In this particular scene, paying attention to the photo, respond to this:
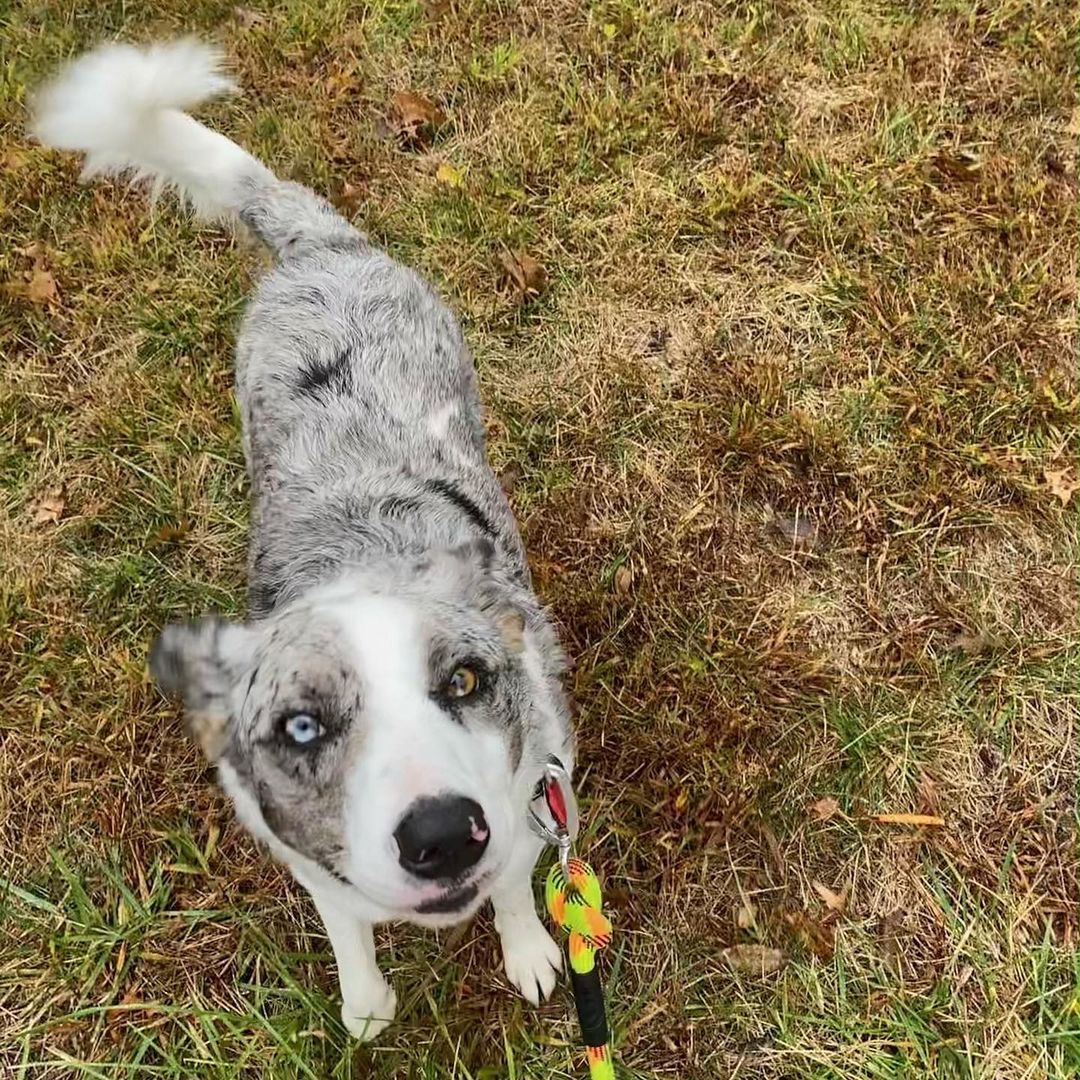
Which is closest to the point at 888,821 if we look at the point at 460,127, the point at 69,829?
the point at 69,829

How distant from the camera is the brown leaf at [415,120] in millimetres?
5223

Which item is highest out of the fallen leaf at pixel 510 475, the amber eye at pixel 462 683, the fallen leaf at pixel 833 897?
the amber eye at pixel 462 683

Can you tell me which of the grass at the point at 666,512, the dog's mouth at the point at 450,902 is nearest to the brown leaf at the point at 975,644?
the grass at the point at 666,512

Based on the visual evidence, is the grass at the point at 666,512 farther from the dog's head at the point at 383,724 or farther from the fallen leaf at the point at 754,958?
the dog's head at the point at 383,724

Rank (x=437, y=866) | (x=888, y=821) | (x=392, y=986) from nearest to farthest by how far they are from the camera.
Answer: (x=437, y=866)
(x=392, y=986)
(x=888, y=821)

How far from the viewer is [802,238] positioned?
16.0 feet

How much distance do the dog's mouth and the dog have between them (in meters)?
0.01

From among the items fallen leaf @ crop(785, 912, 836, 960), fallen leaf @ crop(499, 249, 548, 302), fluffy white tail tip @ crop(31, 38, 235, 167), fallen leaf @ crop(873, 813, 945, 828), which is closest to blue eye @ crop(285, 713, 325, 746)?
fallen leaf @ crop(785, 912, 836, 960)

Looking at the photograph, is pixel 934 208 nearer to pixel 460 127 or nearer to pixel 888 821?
pixel 460 127

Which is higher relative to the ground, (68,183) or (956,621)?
(68,183)

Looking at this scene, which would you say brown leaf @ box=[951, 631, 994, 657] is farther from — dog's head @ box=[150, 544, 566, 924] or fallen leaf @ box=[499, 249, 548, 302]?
fallen leaf @ box=[499, 249, 548, 302]

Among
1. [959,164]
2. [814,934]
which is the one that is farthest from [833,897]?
[959,164]

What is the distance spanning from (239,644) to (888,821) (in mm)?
2528

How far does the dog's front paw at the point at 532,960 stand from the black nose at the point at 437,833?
1398 millimetres
